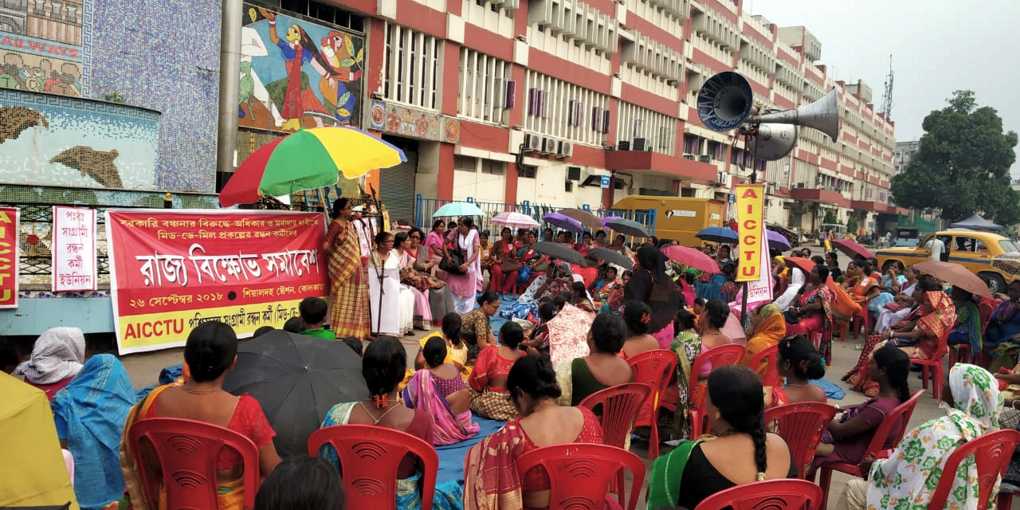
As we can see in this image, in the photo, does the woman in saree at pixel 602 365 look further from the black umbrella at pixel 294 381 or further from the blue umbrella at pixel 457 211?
the blue umbrella at pixel 457 211

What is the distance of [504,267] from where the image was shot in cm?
1442

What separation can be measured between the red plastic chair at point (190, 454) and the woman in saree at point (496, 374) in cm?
300

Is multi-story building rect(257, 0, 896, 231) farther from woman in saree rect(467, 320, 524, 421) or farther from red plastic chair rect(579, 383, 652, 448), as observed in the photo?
red plastic chair rect(579, 383, 652, 448)

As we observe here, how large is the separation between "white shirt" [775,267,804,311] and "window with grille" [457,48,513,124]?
597 inches

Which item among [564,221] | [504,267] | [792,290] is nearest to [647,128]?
[564,221]

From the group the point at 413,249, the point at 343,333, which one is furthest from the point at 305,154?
the point at 413,249

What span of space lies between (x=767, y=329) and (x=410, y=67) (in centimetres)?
1716

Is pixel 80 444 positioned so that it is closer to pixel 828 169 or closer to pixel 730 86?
pixel 730 86

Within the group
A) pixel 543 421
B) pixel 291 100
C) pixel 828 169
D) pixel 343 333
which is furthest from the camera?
pixel 828 169

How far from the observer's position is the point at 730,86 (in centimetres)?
875

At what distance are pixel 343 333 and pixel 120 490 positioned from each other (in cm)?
414

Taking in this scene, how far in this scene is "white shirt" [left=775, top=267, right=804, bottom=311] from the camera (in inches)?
408

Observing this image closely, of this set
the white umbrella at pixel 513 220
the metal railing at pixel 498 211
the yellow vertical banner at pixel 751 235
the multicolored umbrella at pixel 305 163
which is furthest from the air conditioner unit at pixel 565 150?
the yellow vertical banner at pixel 751 235

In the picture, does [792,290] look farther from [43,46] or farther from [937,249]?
[43,46]
